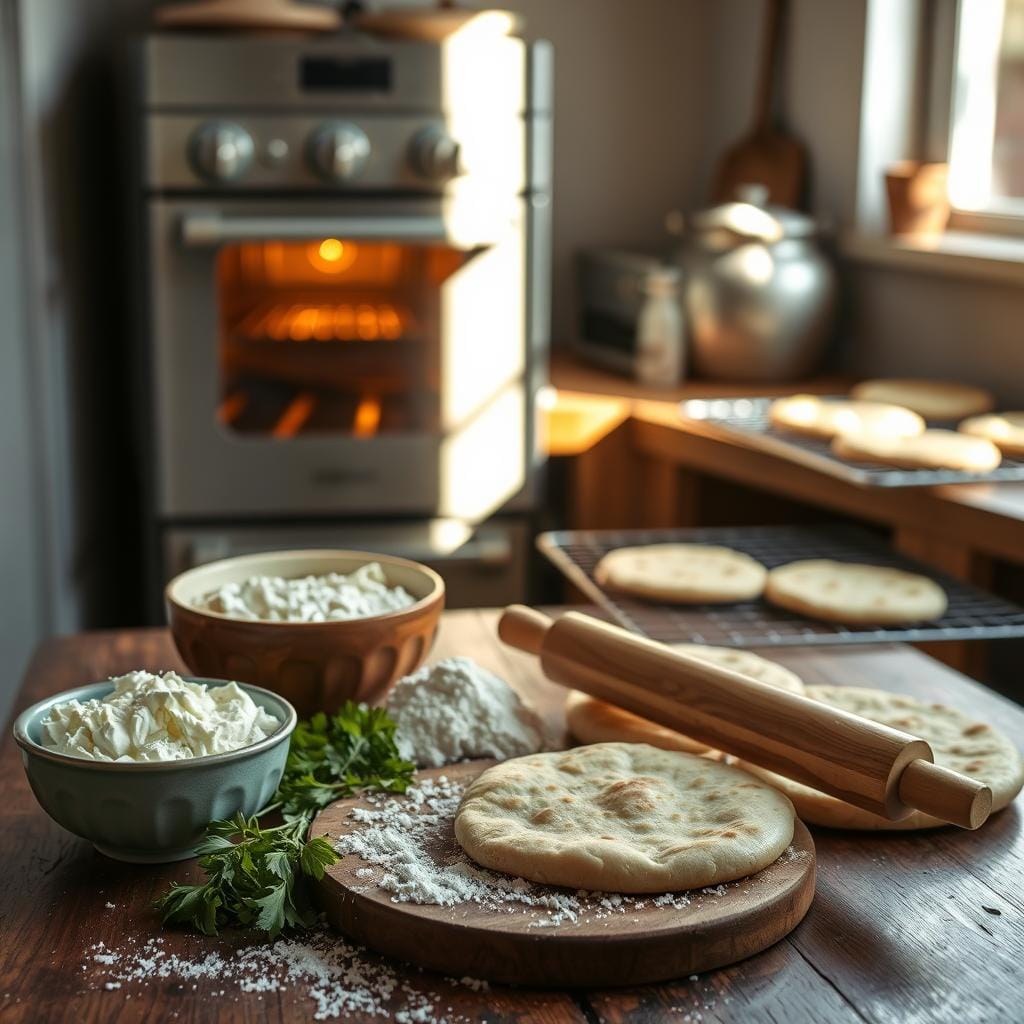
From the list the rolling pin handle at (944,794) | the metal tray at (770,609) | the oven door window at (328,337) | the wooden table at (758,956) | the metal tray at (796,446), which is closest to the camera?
the wooden table at (758,956)

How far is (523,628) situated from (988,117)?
1.88 metres

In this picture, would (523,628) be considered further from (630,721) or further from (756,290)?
(756,290)

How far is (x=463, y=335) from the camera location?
7.82 ft

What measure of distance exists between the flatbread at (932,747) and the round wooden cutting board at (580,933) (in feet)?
0.39

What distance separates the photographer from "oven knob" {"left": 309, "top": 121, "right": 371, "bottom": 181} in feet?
7.41

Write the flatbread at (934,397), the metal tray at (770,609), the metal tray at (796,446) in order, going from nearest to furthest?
the metal tray at (770,609) < the metal tray at (796,446) < the flatbread at (934,397)

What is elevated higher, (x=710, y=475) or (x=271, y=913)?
(x=271, y=913)

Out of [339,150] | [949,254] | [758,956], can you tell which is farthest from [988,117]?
[758,956]

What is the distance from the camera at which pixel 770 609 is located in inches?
61.4

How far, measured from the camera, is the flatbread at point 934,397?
2.17 m

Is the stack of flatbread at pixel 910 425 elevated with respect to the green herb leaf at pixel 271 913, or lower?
elevated

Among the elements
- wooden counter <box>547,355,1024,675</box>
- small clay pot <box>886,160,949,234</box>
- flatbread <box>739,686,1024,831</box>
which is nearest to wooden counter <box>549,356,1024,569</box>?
wooden counter <box>547,355,1024,675</box>

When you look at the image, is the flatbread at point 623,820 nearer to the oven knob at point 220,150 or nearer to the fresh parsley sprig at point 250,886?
the fresh parsley sprig at point 250,886

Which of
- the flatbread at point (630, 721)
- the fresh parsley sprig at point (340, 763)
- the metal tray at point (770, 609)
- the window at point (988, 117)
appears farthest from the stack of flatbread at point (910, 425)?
the fresh parsley sprig at point (340, 763)
